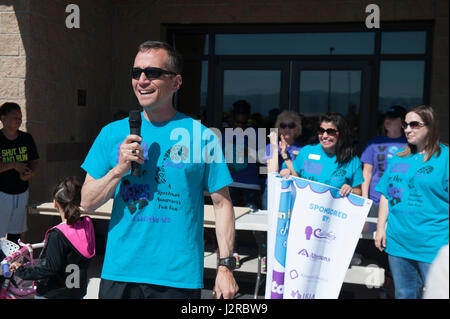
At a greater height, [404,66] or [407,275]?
[404,66]

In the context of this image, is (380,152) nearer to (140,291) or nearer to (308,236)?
(308,236)

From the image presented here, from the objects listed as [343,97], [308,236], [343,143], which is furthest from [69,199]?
[343,97]

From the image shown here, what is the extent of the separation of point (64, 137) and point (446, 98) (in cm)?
541

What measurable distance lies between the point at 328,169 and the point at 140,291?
7.79 feet

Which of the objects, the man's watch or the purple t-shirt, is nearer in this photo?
the man's watch

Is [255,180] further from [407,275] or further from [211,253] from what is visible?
[407,275]

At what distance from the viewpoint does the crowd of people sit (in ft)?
7.12

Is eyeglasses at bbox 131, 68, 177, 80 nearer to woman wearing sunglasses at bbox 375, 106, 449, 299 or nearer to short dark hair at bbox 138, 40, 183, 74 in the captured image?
short dark hair at bbox 138, 40, 183, 74

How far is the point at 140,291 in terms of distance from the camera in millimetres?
2186

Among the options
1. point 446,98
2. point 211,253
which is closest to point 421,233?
point 211,253

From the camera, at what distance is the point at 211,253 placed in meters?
6.22

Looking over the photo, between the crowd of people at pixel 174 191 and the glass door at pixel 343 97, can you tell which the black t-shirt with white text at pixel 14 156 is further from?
the glass door at pixel 343 97

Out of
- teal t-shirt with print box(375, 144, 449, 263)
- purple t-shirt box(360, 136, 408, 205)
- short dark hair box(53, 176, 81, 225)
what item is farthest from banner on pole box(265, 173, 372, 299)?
purple t-shirt box(360, 136, 408, 205)

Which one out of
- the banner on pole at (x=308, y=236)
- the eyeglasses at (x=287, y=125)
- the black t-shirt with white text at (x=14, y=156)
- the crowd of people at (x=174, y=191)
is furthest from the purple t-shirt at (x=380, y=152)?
A: the black t-shirt with white text at (x=14, y=156)
